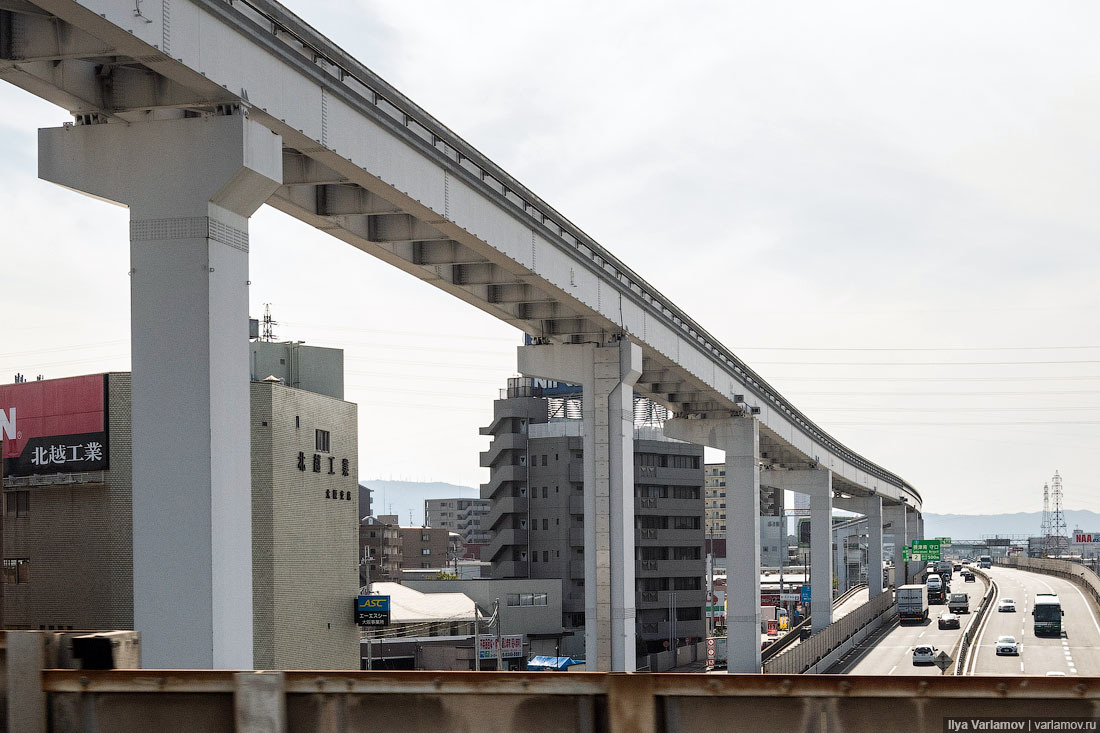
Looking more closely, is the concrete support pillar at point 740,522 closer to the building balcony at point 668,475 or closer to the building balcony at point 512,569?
the building balcony at point 512,569

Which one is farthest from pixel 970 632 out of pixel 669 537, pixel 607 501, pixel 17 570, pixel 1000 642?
pixel 17 570

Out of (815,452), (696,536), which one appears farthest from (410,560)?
(815,452)

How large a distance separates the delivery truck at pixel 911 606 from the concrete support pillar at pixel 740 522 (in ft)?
157

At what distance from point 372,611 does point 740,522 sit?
17.5 meters

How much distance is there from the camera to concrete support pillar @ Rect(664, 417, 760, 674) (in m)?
53.1

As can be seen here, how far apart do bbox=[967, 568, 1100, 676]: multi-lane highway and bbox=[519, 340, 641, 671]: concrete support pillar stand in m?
27.2

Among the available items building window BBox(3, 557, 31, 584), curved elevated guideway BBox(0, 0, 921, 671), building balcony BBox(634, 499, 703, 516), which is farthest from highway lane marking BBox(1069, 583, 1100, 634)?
curved elevated guideway BBox(0, 0, 921, 671)

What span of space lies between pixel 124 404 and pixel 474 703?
134ft

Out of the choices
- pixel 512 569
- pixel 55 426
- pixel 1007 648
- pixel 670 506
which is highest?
pixel 55 426

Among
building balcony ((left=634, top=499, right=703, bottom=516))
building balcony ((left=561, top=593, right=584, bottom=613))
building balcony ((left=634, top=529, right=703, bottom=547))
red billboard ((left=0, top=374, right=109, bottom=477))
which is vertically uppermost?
red billboard ((left=0, top=374, right=109, bottom=477))

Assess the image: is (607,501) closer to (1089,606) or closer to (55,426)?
(55,426)

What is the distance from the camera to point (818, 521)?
84562mm

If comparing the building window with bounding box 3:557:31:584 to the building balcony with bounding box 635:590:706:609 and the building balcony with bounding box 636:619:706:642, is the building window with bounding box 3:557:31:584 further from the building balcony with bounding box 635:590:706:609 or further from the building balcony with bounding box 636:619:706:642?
the building balcony with bounding box 635:590:706:609

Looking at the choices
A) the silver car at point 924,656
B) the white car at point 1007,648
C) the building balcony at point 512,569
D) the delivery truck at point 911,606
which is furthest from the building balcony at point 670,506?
the white car at point 1007,648
